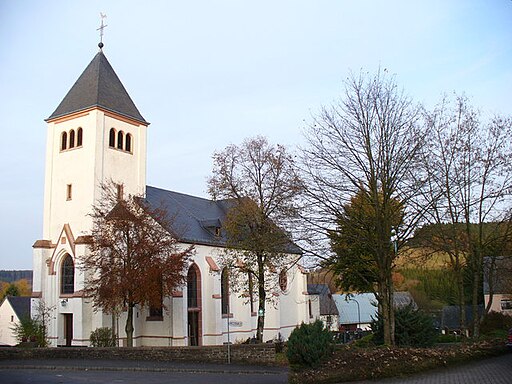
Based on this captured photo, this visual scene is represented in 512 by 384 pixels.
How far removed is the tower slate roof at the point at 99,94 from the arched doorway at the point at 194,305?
1168 cm

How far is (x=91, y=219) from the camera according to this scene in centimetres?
3416

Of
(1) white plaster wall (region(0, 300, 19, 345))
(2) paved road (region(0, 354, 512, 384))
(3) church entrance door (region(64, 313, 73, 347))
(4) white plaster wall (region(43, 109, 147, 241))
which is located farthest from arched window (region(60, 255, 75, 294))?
(1) white plaster wall (region(0, 300, 19, 345))

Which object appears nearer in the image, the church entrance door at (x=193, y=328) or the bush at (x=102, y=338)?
the bush at (x=102, y=338)

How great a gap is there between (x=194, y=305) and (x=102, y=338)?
6.28 m

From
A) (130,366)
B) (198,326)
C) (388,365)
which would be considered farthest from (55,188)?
(388,365)

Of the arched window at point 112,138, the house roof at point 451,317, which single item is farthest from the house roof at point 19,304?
the house roof at point 451,317

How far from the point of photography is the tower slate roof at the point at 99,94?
36281mm

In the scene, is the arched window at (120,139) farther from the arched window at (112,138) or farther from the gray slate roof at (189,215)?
the gray slate roof at (189,215)

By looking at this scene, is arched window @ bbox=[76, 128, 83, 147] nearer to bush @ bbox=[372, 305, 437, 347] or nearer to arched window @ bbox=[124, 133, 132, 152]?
arched window @ bbox=[124, 133, 132, 152]

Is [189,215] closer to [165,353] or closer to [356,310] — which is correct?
[165,353]

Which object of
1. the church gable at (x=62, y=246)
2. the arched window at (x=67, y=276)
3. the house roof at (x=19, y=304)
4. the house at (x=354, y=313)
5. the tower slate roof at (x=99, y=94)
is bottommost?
the house at (x=354, y=313)

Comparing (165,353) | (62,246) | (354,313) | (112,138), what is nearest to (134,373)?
(165,353)

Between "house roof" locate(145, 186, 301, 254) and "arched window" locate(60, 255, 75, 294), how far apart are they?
6.23 metres

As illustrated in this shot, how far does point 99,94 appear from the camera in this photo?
36250mm
